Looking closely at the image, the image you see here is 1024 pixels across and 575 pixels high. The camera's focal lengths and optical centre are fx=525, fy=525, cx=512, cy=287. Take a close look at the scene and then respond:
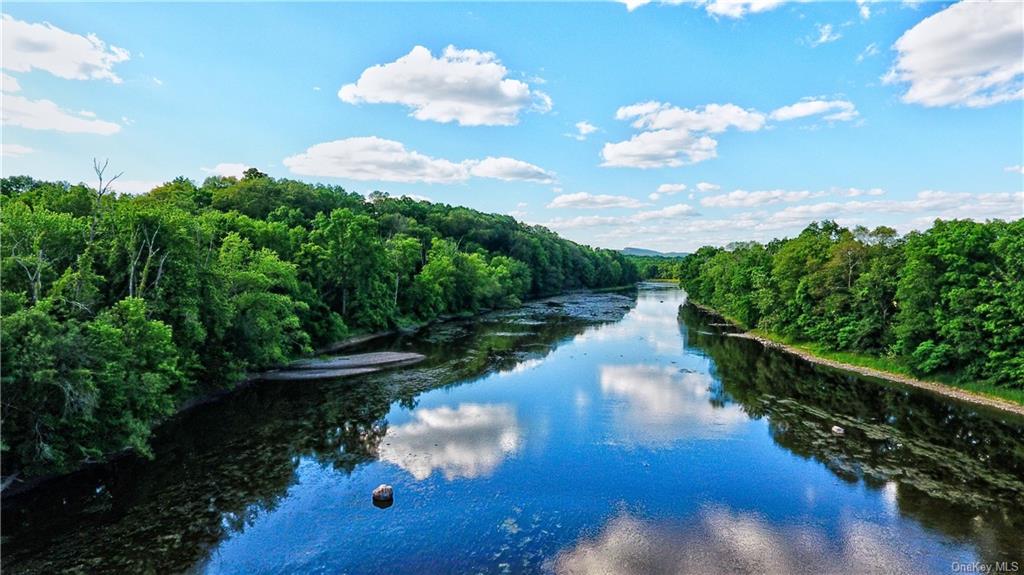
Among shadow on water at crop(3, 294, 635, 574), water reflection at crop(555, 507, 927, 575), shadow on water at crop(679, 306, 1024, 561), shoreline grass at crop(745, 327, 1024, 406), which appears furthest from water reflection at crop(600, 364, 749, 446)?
shoreline grass at crop(745, 327, 1024, 406)

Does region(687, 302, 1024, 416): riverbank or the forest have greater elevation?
the forest

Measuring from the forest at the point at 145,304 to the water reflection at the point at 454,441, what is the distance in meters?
10.7

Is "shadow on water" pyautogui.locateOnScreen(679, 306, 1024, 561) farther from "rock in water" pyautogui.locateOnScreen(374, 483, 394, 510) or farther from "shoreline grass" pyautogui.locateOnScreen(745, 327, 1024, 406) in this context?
"rock in water" pyautogui.locateOnScreen(374, 483, 394, 510)

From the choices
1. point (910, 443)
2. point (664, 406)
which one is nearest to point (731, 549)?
point (664, 406)

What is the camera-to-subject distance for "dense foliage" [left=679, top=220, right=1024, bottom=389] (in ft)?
110

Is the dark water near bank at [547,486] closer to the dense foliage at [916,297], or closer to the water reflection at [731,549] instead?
the water reflection at [731,549]

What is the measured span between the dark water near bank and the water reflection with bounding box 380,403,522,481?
0.54ft

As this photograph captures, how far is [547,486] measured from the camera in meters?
22.1

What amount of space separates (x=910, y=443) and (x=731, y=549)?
54.1ft

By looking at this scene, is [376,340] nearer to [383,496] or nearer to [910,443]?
[383,496]

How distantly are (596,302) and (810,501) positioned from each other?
92397mm

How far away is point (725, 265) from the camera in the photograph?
9031 centimetres

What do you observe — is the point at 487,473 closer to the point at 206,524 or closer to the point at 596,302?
the point at 206,524

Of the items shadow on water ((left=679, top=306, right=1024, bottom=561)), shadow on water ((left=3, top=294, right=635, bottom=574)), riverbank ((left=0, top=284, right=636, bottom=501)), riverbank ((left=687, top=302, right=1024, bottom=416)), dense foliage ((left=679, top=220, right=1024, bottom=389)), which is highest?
dense foliage ((left=679, top=220, right=1024, bottom=389))
